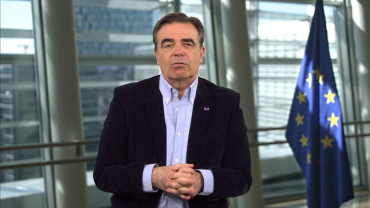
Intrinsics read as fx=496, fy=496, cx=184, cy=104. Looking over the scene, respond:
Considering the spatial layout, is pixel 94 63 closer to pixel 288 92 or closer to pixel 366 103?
pixel 288 92

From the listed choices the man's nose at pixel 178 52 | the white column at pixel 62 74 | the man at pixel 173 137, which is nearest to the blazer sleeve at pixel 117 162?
the man at pixel 173 137

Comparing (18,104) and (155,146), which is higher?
(18,104)

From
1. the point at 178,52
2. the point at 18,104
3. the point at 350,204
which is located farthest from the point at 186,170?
the point at 350,204

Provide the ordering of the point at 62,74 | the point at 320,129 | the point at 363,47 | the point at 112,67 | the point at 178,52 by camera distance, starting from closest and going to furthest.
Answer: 1. the point at 178,52
2. the point at 320,129
3. the point at 62,74
4. the point at 112,67
5. the point at 363,47

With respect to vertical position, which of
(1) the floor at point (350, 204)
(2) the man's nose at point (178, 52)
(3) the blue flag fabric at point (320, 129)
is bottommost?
(1) the floor at point (350, 204)

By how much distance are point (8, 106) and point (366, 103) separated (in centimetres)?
577

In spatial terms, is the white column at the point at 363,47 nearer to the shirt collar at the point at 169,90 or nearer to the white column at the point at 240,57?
the white column at the point at 240,57

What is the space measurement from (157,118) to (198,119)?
0.14 metres

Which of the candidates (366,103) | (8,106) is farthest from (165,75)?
(366,103)

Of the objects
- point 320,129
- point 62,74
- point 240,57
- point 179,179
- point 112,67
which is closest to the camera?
point 179,179

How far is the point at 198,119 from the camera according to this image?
5.54 ft

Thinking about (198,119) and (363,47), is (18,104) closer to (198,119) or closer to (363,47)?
(198,119)

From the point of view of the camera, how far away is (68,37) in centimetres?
538

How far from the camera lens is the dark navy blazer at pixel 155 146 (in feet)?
5.33
